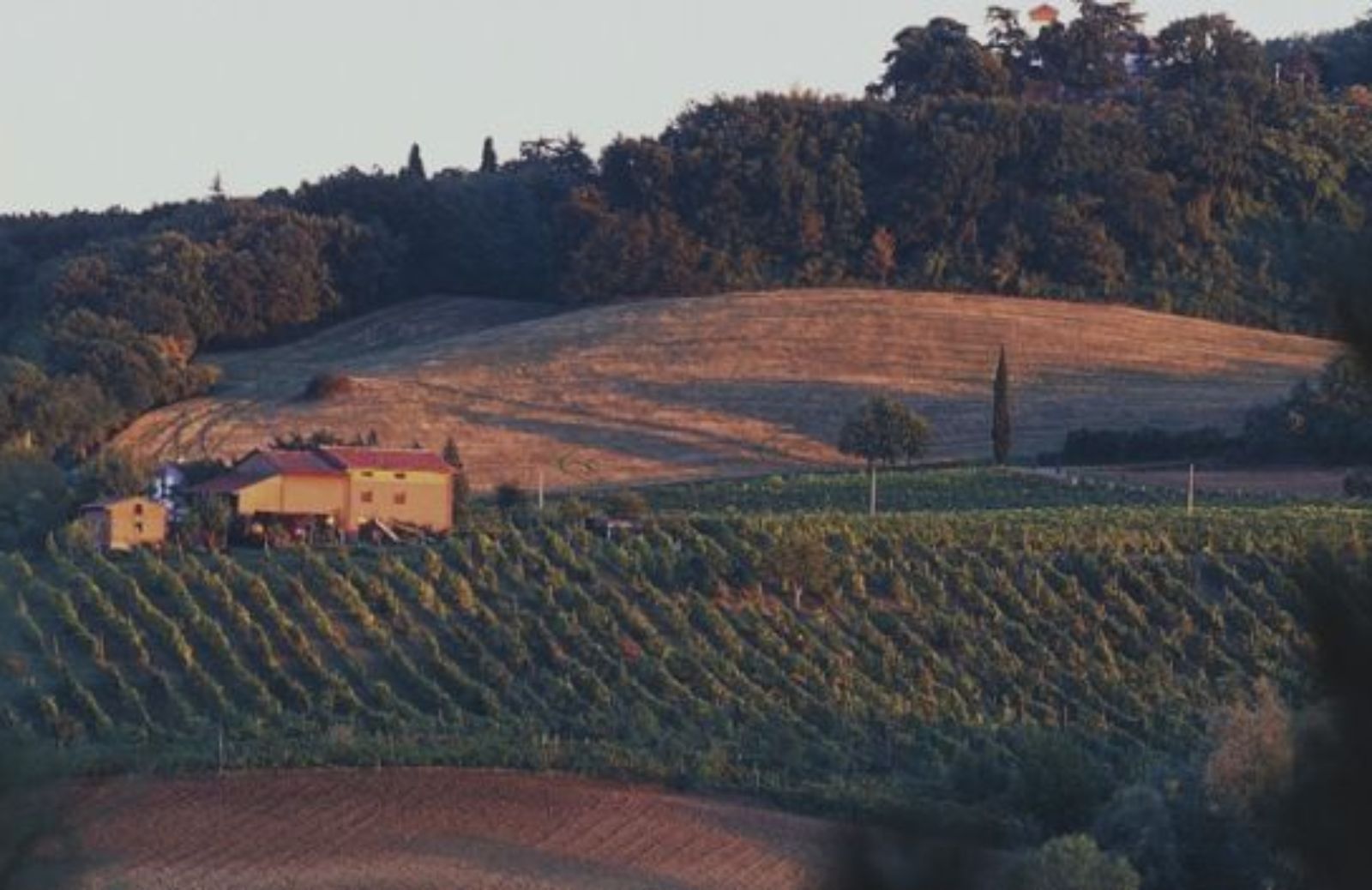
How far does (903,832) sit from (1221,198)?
75.7 m

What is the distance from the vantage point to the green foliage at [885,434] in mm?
55844

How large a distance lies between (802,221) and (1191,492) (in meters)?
27.5

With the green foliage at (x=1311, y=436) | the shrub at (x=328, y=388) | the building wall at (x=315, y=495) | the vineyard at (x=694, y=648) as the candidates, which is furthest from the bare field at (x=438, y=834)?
the shrub at (x=328, y=388)

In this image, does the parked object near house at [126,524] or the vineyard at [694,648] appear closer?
the vineyard at [694,648]

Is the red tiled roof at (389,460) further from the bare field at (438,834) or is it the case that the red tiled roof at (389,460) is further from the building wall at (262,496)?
the bare field at (438,834)

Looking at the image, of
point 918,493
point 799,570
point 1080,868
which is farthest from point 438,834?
point 918,493

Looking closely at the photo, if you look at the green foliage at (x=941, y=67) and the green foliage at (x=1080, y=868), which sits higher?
the green foliage at (x=941, y=67)

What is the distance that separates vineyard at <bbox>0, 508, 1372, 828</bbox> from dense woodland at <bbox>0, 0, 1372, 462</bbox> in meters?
28.6

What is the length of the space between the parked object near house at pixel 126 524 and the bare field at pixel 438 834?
13.7 meters

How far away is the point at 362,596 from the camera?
133 feet

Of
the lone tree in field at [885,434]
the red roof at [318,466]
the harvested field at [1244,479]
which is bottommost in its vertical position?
the harvested field at [1244,479]

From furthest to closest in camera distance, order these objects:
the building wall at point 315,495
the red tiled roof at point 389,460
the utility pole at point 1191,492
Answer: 1. the red tiled roof at point 389,460
2. the utility pole at point 1191,492
3. the building wall at point 315,495

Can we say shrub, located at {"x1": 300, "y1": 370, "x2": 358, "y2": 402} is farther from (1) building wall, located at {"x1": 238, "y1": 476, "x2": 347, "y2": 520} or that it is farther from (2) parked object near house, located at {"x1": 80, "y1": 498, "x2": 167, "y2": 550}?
(2) parked object near house, located at {"x1": 80, "y1": 498, "x2": 167, "y2": 550}

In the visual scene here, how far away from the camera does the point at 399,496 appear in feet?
159
